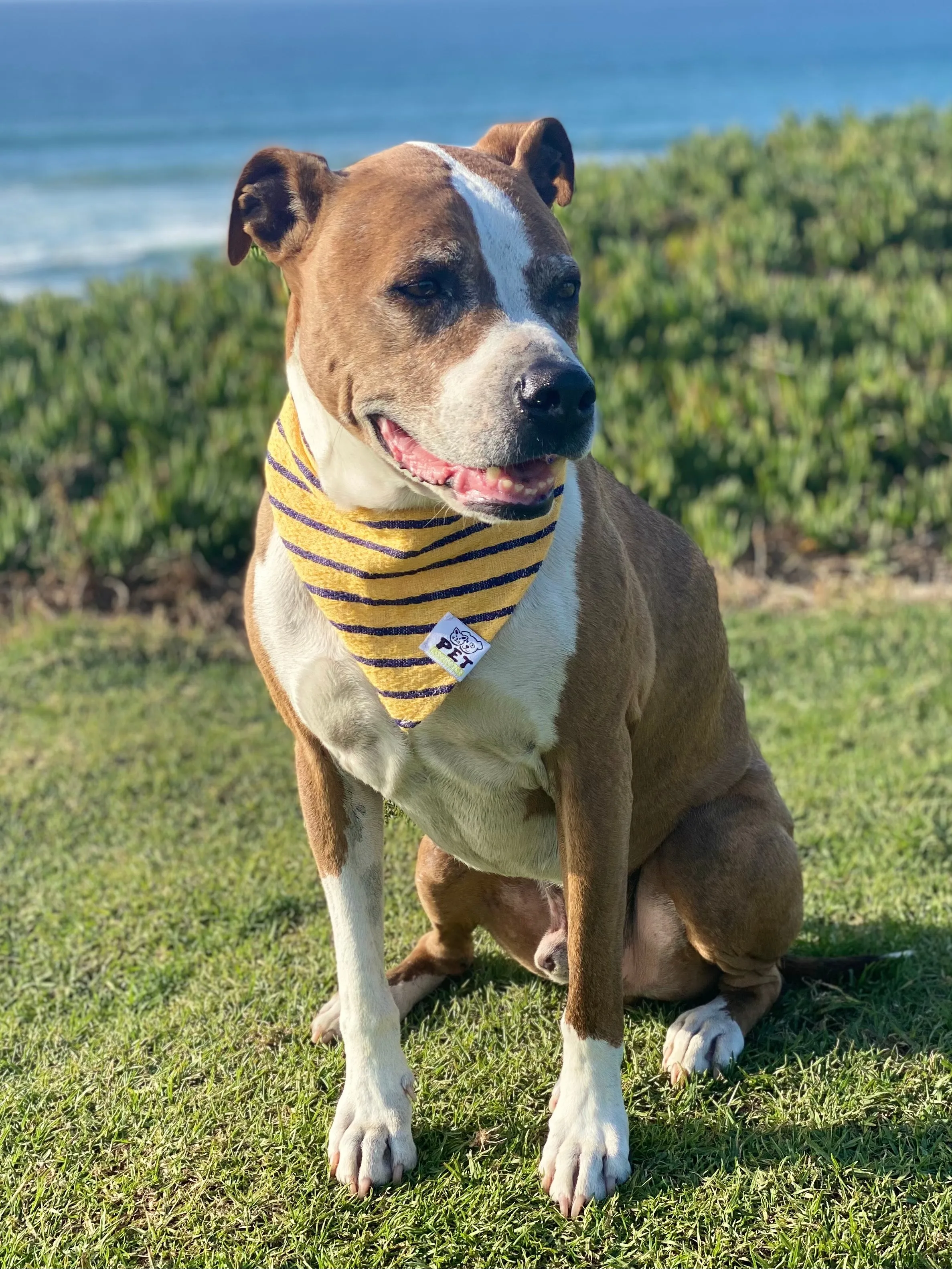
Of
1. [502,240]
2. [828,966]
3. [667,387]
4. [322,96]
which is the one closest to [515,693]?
[502,240]

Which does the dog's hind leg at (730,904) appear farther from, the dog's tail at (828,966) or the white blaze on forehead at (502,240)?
the white blaze on forehead at (502,240)

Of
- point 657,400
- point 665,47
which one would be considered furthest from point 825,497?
point 665,47

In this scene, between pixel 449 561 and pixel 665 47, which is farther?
pixel 665 47

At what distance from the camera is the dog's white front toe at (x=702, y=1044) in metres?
2.91

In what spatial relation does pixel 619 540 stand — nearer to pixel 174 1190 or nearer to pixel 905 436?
pixel 174 1190

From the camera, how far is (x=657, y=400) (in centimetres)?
723

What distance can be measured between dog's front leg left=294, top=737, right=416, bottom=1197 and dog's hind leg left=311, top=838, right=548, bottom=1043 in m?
0.27

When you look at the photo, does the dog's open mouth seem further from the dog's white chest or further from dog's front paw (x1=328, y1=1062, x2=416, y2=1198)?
dog's front paw (x1=328, y1=1062, x2=416, y2=1198)

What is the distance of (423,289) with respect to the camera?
2342mm

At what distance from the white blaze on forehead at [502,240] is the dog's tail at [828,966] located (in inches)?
70.1

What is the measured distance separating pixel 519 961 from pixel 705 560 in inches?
45.4

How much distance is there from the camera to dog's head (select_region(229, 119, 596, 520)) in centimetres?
226

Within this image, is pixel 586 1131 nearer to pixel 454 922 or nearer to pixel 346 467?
pixel 454 922

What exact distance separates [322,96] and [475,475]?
65.4m
